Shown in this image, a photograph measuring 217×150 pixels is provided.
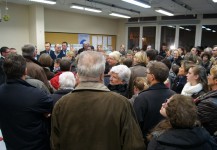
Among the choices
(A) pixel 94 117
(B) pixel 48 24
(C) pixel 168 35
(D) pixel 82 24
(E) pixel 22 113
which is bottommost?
(E) pixel 22 113

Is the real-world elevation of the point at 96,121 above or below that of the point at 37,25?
below

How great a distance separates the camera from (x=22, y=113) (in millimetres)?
1686

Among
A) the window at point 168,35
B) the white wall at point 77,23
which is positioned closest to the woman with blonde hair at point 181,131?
the white wall at point 77,23

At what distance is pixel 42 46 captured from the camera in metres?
7.98

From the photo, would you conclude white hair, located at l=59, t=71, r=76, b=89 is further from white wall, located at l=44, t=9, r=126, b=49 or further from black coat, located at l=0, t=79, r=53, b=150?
white wall, located at l=44, t=9, r=126, b=49

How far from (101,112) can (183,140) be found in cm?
51

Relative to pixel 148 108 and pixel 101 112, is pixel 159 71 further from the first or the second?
pixel 101 112

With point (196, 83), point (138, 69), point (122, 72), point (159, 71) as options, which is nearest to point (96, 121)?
point (159, 71)

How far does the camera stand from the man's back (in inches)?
50.7

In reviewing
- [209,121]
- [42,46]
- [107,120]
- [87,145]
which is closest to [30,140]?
[87,145]

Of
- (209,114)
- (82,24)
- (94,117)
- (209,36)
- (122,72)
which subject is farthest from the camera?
(82,24)

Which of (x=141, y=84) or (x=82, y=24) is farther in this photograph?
(x=82, y=24)

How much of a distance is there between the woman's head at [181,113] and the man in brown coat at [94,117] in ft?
0.82

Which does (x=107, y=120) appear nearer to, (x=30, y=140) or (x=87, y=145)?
(x=87, y=145)
